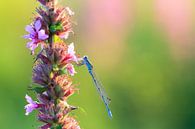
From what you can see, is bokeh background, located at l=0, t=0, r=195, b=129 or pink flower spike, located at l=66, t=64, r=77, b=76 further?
bokeh background, located at l=0, t=0, r=195, b=129

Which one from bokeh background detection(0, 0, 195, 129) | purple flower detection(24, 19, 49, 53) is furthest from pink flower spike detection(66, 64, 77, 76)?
bokeh background detection(0, 0, 195, 129)

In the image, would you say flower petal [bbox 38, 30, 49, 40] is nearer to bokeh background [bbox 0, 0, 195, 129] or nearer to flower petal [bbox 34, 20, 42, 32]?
flower petal [bbox 34, 20, 42, 32]

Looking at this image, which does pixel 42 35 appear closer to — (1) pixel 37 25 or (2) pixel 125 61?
(1) pixel 37 25

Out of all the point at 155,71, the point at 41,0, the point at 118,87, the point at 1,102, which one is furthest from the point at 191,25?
the point at 41,0

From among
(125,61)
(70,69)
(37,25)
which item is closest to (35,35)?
(37,25)

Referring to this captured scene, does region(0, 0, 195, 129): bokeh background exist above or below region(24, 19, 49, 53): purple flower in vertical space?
above
